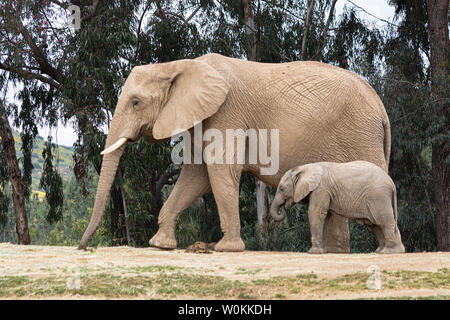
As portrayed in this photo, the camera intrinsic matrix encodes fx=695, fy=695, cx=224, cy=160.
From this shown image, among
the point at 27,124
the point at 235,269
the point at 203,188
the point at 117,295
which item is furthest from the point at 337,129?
the point at 27,124

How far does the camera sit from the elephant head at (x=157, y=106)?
9.28 m

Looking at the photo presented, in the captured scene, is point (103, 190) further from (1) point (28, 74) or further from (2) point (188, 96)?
(1) point (28, 74)

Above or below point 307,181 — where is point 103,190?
below

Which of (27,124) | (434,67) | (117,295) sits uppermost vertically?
(434,67)

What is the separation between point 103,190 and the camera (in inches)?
357

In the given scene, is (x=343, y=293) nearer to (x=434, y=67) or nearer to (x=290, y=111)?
(x=290, y=111)

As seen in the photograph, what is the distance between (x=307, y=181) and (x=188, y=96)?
2.01 metres

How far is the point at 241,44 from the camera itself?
15797 millimetres

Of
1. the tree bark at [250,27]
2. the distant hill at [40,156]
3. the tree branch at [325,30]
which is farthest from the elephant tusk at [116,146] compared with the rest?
the tree branch at [325,30]

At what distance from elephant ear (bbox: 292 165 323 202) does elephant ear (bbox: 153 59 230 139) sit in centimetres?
147

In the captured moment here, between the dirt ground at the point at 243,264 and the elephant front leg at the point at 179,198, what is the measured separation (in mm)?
739

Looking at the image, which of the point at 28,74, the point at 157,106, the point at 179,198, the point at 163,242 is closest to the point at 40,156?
the point at 28,74

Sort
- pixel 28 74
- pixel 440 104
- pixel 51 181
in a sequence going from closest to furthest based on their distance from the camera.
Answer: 1. pixel 440 104
2. pixel 28 74
3. pixel 51 181

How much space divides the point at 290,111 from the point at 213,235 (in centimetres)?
652
